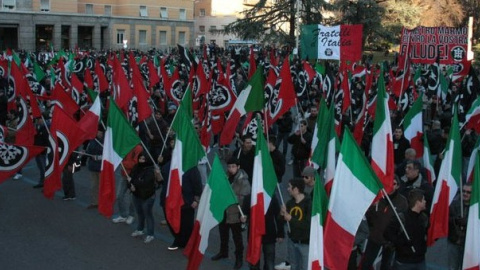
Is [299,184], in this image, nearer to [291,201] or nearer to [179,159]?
[291,201]

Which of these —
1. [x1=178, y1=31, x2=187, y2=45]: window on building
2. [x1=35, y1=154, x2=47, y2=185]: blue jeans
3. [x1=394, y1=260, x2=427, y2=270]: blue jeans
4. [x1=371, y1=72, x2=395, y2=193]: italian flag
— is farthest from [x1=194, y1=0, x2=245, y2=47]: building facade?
[x1=394, y1=260, x2=427, y2=270]: blue jeans

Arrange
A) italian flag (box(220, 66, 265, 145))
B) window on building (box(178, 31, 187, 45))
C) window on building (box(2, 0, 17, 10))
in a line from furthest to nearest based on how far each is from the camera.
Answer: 1. window on building (box(178, 31, 187, 45))
2. window on building (box(2, 0, 17, 10))
3. italian flag (box(220, 66, 265, 145))

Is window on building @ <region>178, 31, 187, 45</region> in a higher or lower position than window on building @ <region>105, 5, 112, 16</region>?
lower

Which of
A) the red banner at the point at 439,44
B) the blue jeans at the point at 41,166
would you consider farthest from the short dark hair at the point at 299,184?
the red banner at the point at 439,44

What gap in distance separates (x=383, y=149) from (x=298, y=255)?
1537 millimetres

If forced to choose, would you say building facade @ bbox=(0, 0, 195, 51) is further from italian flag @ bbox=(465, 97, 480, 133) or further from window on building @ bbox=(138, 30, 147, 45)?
italian flag @ bbox=(465, 97, 480, 133)

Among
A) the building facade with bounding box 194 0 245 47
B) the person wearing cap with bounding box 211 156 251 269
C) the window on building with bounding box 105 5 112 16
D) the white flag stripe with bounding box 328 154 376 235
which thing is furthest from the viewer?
the building facade with bounding box 194 0 245 47

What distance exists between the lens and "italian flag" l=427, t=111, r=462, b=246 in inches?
246

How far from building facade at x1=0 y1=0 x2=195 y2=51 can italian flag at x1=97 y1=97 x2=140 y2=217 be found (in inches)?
1672

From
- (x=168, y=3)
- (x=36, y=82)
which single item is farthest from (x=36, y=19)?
(x=36, y=82)

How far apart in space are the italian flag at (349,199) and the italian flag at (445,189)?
1.17m

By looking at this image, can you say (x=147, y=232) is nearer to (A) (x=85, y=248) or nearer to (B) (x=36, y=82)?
(A) (x=85, y=248)

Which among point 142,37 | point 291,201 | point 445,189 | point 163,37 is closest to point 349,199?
point 291,201

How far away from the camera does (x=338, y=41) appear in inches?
698
